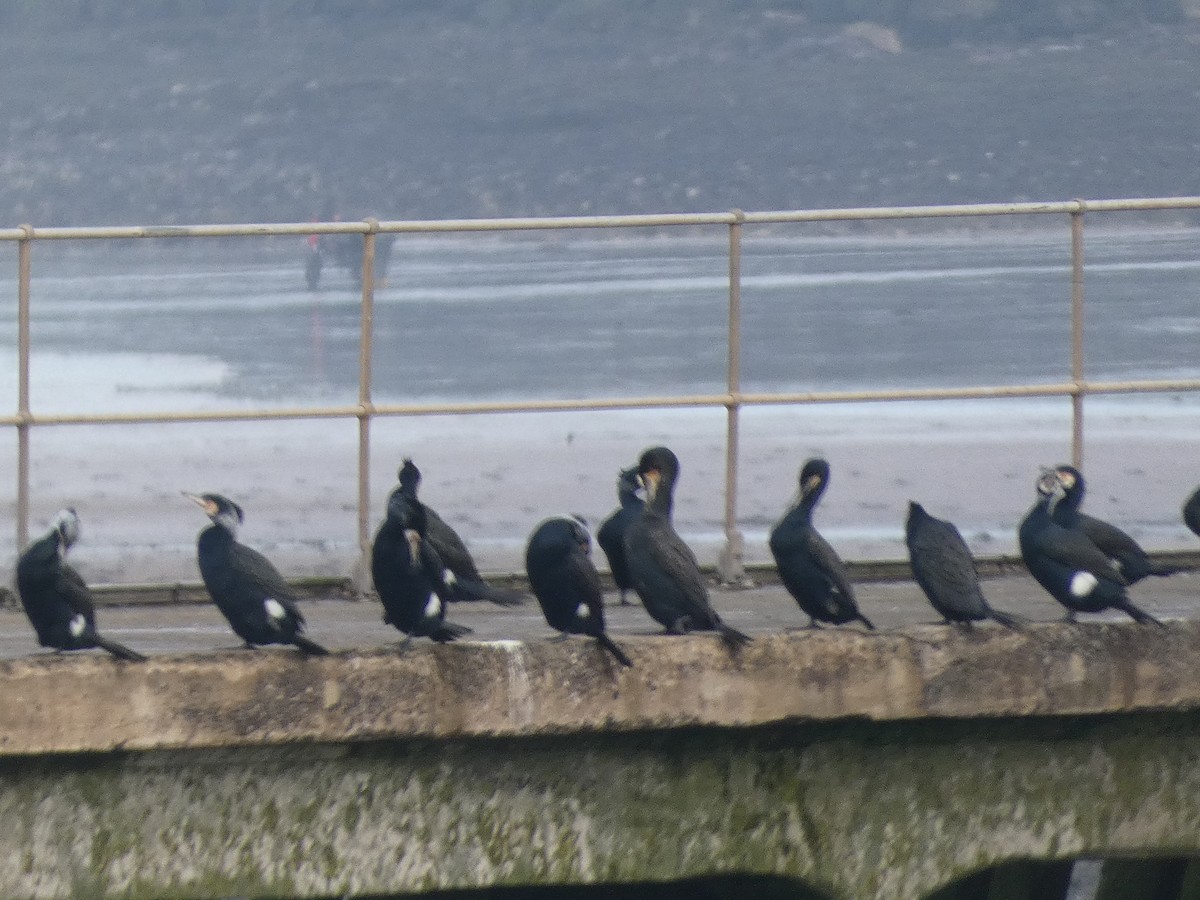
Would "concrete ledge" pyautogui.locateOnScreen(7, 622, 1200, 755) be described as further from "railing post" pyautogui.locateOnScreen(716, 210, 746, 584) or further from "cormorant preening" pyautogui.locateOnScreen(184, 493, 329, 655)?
"railing post" pyautogui.locateOnScreen(716, 210, 746, 584)

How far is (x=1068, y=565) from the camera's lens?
274 inches

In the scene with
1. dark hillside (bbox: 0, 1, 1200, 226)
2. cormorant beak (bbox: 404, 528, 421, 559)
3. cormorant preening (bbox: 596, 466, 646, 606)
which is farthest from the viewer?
dark hillside (bbox: 0, 1, 1200, 226)

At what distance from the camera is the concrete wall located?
605 centimetres

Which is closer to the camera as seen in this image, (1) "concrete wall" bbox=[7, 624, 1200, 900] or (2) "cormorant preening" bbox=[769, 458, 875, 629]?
(1) "concrete wall" bbox=[7, 624, 1200, 900]

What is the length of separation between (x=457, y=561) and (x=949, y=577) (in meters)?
Result: 1.40

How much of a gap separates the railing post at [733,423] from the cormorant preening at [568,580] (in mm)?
1399

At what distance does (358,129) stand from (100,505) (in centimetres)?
12085

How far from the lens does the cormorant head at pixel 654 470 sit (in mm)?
7066

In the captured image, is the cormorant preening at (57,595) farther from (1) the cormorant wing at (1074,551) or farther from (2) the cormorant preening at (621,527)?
(1) the cormorant wing at (1074,551)

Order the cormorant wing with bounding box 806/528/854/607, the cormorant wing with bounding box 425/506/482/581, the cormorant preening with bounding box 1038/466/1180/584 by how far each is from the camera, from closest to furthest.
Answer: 1. the cormorant wing with bounding box 806/528/854/607
2. the cormorant wing with bounding box 425/506/482/581
3. the cormorant preening with bounding box 1038/466/1180/584

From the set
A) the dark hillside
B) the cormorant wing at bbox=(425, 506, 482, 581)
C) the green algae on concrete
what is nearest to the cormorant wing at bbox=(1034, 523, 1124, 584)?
the green algae on concrete

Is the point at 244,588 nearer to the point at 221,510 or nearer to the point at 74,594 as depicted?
the point at 221,510

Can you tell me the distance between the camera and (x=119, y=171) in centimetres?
13238

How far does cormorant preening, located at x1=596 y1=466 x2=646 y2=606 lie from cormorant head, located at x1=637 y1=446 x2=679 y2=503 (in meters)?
0.04
